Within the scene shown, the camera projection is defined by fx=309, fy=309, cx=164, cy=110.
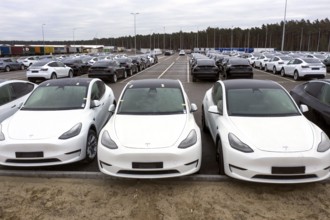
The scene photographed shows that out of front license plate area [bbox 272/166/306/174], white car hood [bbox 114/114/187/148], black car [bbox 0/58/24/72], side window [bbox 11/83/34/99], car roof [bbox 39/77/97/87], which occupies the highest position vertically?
car roof [bbox 39/77/97/87]

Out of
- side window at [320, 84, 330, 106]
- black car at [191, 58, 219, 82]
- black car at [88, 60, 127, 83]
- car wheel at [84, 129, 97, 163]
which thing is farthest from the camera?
black car at [88, 60, 127, 83]

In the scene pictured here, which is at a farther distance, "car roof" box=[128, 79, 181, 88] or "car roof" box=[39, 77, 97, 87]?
"car roof" box=[39, 77, 97, 87]

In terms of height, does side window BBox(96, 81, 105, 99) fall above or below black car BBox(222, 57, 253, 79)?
above

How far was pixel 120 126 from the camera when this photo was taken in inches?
214

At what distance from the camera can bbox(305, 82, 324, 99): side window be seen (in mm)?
7605

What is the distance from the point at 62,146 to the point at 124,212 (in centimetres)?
182

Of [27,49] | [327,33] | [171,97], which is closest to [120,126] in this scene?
[171,97]

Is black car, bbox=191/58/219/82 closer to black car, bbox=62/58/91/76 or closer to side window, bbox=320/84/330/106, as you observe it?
black car, bbox=62/58/91/76

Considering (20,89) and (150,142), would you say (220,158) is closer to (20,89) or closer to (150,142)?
(150,142)

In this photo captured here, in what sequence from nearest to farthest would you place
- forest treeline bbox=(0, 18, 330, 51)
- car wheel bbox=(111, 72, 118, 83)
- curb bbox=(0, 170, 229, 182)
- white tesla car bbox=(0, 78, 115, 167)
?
curb bbox=(0, 170, 229, 182)
white tesla car bbox=(0, 78, 115, 167)
car wheel bbox=(111, 72, 118, 83)
forest treeline bbox=(0, 18, 330, 51)

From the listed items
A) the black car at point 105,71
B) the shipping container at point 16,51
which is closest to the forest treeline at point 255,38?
the shipping container at point 16,51

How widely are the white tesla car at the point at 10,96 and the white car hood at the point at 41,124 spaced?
1456mm

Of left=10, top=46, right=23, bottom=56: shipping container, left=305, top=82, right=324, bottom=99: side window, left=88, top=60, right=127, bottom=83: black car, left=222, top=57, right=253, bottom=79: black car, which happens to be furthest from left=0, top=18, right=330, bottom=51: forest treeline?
left=305, top=82, right=324, bottom=99: side window

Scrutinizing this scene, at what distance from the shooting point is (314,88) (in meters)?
7.88
